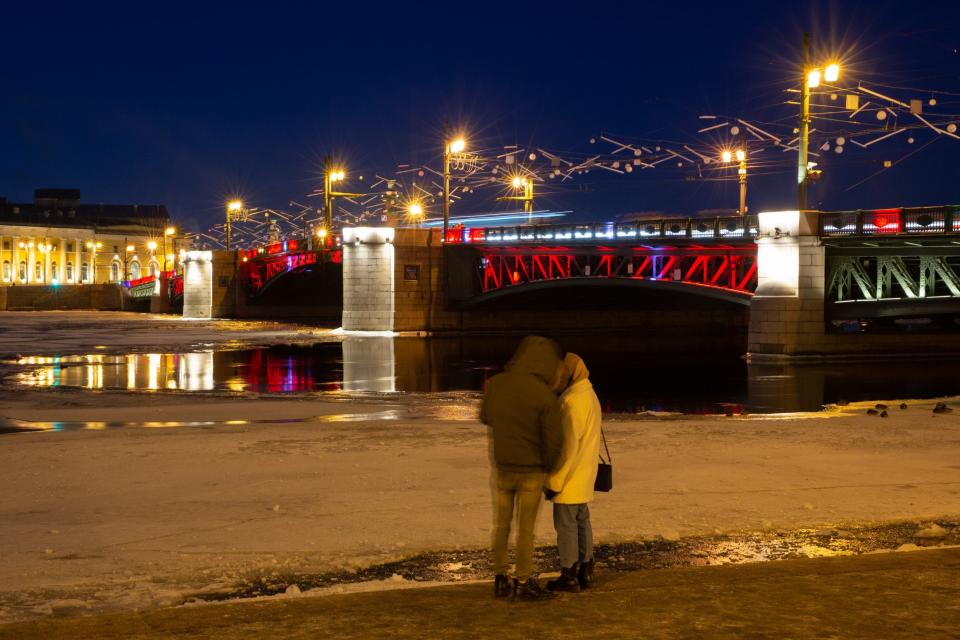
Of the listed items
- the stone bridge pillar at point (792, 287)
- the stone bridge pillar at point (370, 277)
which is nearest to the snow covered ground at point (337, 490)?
the stone bridge pillar at point (792, 287)

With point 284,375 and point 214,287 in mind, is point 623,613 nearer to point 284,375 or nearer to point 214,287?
point 284,375

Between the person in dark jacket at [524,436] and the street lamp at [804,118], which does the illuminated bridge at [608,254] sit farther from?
the person in dark jacket at [524,436]

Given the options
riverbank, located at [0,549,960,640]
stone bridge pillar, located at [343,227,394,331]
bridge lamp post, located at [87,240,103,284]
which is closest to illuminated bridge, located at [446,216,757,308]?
stone bridge pillar, located at [343,227,394,331]

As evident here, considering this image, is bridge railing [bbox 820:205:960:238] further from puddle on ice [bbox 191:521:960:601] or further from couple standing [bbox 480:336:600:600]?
couple standing [bbox 480:336:600:600]

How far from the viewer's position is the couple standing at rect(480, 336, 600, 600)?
6309mm

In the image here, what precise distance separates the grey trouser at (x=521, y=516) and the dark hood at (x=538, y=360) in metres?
0.62

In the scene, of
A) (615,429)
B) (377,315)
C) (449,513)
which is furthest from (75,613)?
(377,315)

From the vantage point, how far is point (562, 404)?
21.2 ft

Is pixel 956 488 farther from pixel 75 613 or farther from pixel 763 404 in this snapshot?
pixel 763 404

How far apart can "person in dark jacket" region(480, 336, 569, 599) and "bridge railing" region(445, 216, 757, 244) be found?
121 feet

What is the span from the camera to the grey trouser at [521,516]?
21.1 feet

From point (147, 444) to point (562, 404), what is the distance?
8.41 metres

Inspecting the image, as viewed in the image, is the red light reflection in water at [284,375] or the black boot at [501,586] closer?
the black boot at [501,586]

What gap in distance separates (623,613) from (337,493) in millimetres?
4508
